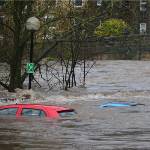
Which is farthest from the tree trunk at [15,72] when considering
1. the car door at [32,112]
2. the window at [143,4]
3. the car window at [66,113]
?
the window at [143,4]

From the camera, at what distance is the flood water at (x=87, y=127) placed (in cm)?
1595

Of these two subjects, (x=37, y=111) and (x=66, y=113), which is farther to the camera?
(x=66, y=113)

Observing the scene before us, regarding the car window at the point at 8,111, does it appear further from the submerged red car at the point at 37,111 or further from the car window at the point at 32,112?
the car window at the point at 32,112

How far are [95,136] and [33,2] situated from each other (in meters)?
17.4

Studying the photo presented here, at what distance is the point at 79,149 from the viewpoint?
594 inches

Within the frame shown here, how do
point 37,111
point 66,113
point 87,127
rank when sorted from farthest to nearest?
point 66,113 < point 37,111 < point 87,127

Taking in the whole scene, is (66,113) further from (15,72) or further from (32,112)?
(15,72)

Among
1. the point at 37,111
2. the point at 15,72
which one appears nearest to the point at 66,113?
the point at 37,111

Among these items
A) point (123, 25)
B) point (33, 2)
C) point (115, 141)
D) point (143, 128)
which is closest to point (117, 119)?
point (143, 128)

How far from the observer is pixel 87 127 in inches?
813

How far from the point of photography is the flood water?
52.3 ft

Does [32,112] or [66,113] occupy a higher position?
[32,112]

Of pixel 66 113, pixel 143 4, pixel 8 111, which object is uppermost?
pixel 143 4

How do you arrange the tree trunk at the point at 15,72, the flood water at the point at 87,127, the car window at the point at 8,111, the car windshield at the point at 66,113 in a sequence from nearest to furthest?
the flood water at the point at 87,127 → the car windshield at the point at 66,113 → the car window at the point at 8,111 → the tree trunk at the point at 15,72
